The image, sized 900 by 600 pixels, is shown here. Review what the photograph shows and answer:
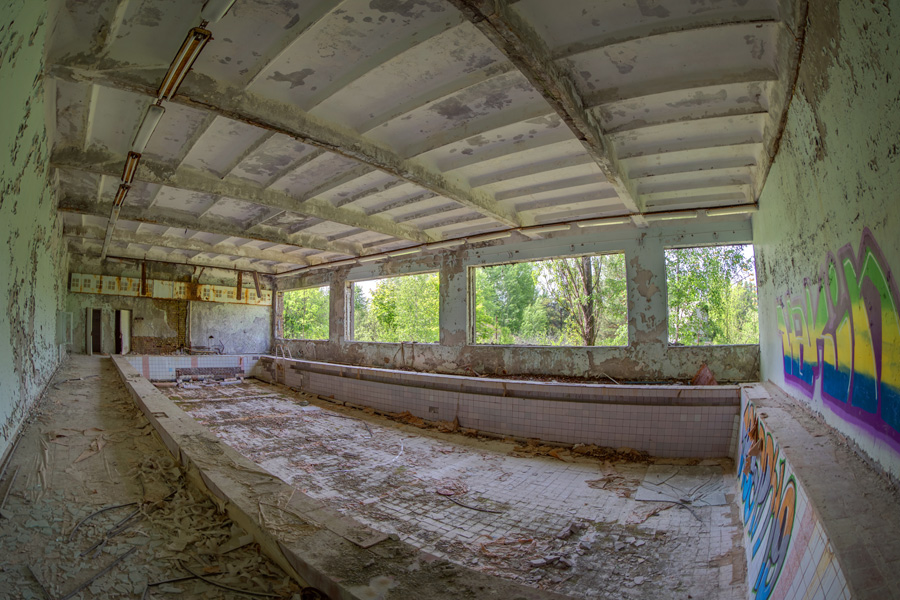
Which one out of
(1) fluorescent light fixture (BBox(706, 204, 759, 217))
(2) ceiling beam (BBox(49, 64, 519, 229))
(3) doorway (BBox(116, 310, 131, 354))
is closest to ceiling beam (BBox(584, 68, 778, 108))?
(2) ceiling beam (BBox(49, 64, 519, 229))

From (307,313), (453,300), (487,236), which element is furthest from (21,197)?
(307,313)

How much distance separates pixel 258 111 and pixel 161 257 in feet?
36.6

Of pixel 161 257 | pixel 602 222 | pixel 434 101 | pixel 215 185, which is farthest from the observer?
pixel 161 257

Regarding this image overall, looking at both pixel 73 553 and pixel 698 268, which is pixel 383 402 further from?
pixel 698 268

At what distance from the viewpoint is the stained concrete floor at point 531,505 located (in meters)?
2.97

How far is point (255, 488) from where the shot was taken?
92.2 inches

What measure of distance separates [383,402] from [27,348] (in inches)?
217

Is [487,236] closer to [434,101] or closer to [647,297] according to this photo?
[647,297]

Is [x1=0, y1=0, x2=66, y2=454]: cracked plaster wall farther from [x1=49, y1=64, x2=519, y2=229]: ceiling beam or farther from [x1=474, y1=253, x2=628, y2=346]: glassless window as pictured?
[x1=474, y1=253, x2=628, y2=346]: glassless window

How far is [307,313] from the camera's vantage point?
24219 millimetres

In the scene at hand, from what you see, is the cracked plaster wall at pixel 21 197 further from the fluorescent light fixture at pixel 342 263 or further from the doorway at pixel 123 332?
the doorway at pixel 123 332

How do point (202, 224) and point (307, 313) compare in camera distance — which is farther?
point (307, 313)

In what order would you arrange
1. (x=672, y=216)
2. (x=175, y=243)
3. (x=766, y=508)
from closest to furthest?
(x=766, y=508), (x=672, y=216), (x=175, y=243)

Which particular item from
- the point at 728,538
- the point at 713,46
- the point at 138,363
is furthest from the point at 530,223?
the point at 138,363
